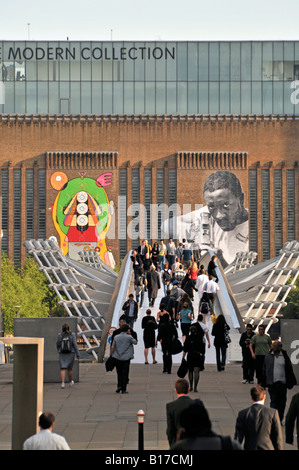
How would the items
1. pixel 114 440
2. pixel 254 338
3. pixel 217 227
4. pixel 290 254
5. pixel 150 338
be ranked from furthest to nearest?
1. pixel 217 227
2. pixel 290 254
3. pixel 150 338
4. pixel 254 338
5. pixel 114 440

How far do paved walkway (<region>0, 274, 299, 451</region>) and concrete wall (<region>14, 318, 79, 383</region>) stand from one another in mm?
330

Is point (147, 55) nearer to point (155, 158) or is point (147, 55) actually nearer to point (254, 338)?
point (155, 158)

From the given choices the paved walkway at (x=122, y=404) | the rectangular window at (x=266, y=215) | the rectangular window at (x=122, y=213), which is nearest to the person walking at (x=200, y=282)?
the paved walkway at (x=122, y=404)

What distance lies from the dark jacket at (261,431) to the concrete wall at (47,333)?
430 inches

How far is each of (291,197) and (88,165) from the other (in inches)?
677

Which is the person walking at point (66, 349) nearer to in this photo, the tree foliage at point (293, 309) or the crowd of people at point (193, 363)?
the crowd of people at point (193, 363)

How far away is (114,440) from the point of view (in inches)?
562

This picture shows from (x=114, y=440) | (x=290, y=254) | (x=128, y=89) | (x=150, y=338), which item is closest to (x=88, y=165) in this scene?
(x=128, y=89)

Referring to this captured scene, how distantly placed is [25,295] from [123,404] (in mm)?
52850

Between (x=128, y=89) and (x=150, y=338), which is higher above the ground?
(x=128, y=89)

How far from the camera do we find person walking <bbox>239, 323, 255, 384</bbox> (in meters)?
19.8

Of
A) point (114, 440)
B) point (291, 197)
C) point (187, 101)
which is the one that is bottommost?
point (114, 440)

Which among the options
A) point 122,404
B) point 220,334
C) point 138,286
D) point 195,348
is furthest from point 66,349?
point 138,286

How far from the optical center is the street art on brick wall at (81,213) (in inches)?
3376
